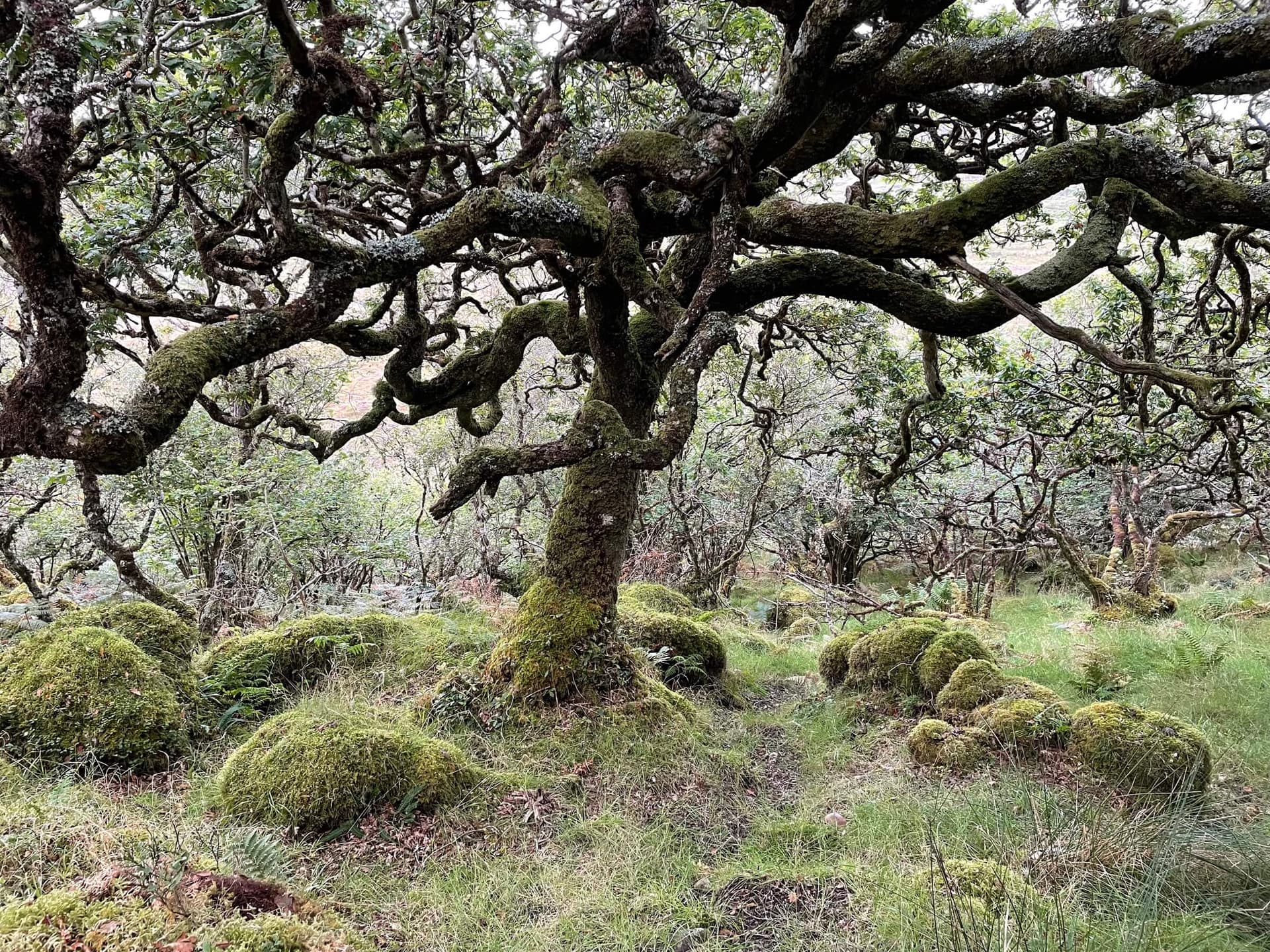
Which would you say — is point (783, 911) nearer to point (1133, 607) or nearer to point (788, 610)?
point (1133, 607)

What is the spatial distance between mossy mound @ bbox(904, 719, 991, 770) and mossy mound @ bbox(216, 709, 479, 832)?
3.03 meters

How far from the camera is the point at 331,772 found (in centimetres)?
403

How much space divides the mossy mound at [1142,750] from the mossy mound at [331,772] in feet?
12.6

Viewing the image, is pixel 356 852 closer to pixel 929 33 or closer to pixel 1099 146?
pixel 1099 146

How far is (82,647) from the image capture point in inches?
187

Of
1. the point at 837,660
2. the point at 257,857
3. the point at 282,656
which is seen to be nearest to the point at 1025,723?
the point at 837,660

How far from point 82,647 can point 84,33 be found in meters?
3.81

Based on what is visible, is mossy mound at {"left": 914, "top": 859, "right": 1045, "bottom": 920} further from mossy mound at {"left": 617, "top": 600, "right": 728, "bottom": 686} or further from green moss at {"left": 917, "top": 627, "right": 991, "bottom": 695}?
mossy mound at {"left": 617, "top": 600, "right": 728, "bottom": 686}

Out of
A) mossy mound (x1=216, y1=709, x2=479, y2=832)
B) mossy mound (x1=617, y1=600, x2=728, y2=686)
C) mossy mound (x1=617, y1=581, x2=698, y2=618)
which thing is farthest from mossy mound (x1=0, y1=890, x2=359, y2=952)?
mossy mound (x1=617, y1=581, x2=698, y2=618)

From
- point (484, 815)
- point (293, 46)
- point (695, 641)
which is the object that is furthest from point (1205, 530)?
point (293, 46)

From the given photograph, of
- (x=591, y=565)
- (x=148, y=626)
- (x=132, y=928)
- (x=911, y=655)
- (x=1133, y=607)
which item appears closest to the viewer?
(x=132, y=928)

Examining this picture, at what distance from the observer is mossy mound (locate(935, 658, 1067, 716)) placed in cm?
521

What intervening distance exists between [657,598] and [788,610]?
11.9ft

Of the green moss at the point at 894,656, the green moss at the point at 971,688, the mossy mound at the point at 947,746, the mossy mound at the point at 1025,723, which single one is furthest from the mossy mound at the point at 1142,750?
the green moss at the point at 894,656
